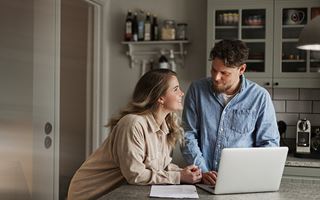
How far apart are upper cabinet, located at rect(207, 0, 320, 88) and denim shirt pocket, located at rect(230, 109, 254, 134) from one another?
1.48m

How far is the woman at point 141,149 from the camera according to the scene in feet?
5.72

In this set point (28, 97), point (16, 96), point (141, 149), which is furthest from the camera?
point (28, 97)

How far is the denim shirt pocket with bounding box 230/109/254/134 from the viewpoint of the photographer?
2.21 metres

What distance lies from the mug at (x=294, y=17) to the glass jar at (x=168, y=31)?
1.02 metres

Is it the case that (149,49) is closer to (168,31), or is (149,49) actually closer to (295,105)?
(168,31)

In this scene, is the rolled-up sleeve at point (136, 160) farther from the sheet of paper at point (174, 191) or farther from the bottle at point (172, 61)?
the bottle at point (172, 61)

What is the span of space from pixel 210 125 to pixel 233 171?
2.09 ft

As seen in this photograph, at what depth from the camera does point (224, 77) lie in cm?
219

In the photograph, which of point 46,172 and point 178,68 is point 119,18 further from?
point 46,172

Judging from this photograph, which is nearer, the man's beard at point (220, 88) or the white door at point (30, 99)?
the man's beard at point (220, 88)

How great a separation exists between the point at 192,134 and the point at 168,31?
1876 millimetres

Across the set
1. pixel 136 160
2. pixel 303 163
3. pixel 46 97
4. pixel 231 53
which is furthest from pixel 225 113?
pixel 46 97

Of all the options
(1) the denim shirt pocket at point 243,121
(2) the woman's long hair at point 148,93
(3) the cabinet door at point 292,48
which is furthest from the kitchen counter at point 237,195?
(3) the cabinet door at point 292,48

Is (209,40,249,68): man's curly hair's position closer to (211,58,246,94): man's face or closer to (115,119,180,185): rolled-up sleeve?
(211,58,246,94): man's face
